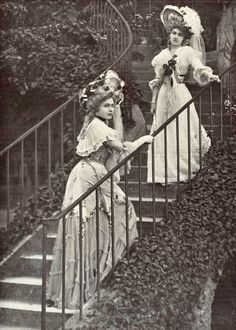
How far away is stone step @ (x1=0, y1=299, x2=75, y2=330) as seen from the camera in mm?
5358

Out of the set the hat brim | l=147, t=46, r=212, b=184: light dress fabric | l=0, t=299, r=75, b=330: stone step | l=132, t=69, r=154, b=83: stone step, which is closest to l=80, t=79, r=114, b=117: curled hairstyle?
l=147, t=46, r=212, b=184: light dress fabric

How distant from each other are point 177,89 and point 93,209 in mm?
1791

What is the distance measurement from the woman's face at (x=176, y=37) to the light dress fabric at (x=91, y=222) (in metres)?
1.55

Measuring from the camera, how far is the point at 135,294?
17.1 feet

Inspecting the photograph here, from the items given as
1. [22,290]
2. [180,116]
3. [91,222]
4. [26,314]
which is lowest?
[26,314]

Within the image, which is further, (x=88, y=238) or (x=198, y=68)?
(x=198, y=68)

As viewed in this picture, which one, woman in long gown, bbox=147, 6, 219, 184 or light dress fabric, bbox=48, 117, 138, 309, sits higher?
woman in long gown, bbox=147, 6, 219, 184

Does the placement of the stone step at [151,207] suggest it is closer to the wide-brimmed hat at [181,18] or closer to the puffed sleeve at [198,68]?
the puffed sleeve at [198,68]

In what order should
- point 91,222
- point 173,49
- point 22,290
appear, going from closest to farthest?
1. point 91,222
2. point 22,290
3. point 173,49

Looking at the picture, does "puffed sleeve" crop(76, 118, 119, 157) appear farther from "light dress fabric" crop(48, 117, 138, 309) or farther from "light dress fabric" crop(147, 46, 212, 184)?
"light dress fabric" crop(147, 46, 212, 184)

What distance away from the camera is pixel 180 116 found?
6.63 metres

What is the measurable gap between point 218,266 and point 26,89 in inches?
152

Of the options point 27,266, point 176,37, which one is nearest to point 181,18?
point 176,37

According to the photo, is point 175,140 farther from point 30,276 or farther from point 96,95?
point 30,276
